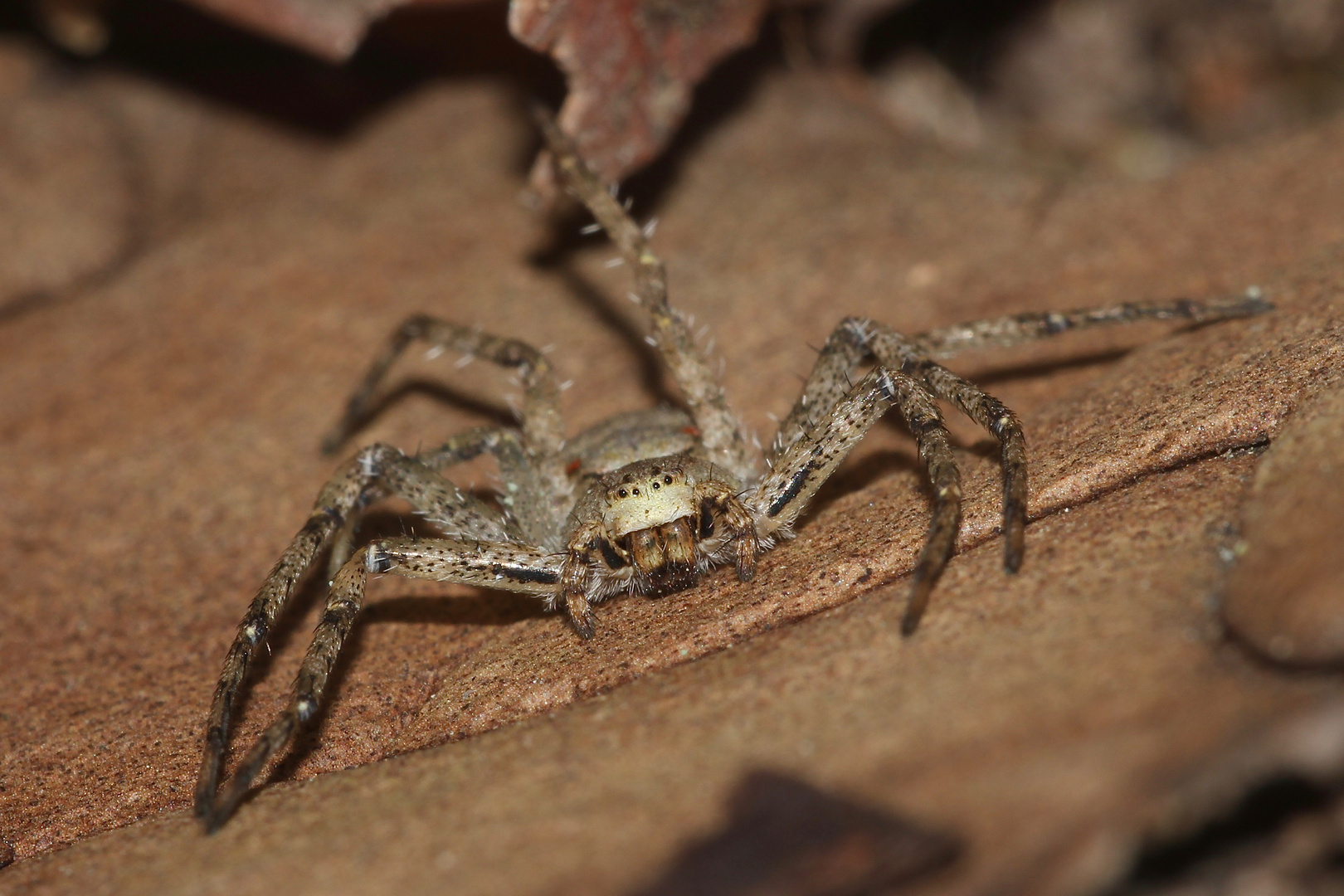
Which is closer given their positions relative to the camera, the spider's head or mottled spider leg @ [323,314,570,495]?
the spider's head

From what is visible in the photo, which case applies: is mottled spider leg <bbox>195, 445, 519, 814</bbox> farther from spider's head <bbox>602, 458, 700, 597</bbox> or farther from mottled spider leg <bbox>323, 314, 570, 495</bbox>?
spider's head <bbox>602, 458, 700, 597</bbox>

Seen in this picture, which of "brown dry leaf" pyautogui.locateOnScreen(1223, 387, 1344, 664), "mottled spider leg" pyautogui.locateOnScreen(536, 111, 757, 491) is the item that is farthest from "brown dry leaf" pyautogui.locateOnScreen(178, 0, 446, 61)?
"brown dry leaf" pyautogui.locateOnScreen(1223, 387, 1344, 664)

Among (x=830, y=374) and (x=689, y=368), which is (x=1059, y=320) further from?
(x=689, y=368)

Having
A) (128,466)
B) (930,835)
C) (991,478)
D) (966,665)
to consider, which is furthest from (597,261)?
(930,835)

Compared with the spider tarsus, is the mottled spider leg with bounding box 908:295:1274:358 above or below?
above

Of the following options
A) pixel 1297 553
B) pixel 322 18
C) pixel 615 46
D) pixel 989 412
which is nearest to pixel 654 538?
pixel 989 412

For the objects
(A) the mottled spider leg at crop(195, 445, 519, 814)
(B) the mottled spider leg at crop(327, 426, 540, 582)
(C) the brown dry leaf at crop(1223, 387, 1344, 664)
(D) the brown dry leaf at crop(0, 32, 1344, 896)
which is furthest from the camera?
(B) the mottled spider leg at crop(327, 426, 540, 582)

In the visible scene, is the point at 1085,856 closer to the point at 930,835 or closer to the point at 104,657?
the point at 930,835

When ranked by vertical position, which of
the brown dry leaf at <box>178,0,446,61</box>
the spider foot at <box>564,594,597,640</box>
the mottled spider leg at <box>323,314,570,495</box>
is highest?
the brown dry leaf at <box>178,0,446,61</box>
